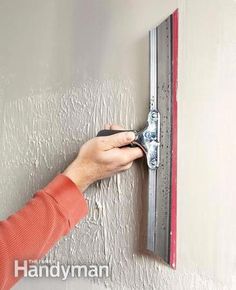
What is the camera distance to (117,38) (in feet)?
2.95

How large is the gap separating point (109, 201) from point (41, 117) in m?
0.31

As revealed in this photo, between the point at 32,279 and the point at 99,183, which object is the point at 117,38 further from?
the point at 32,279

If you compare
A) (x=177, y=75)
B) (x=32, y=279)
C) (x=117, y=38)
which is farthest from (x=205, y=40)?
(x=32, y=279)

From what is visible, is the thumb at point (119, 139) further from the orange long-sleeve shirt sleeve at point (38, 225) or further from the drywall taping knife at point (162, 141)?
the orange long-sleeve shirt sleeve at point (38, 225)

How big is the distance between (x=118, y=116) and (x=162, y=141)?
0.15 m

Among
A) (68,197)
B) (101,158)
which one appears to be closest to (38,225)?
(68,197)

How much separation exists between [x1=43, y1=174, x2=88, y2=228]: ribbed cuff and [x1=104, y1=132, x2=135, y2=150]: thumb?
4.8 inches

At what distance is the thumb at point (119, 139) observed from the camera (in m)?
0.78

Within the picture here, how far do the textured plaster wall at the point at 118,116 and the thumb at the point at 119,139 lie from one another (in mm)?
91

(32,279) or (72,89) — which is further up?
(72,89)

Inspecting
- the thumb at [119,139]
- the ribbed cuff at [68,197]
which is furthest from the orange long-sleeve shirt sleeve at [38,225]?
the thumb at [119,139]

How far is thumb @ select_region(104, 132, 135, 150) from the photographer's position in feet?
2.57

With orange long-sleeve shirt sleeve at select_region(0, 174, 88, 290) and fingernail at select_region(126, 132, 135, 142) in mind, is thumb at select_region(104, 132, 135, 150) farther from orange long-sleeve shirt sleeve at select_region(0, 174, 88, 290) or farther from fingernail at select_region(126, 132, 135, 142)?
orange long-sleeve shirt sleeve at select_region(0, 174, 88, 290)

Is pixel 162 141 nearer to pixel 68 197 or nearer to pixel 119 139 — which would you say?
pixel 119 139
